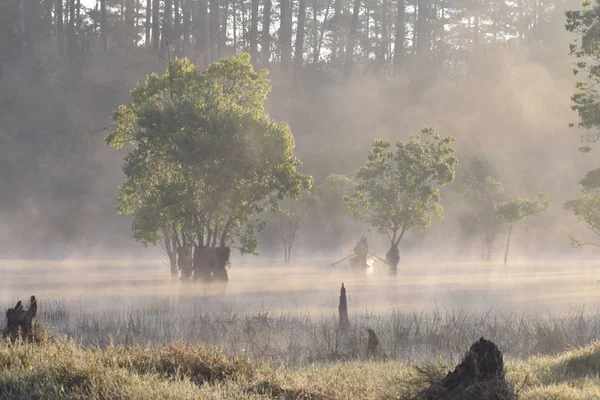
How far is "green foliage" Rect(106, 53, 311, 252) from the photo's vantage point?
45281mm

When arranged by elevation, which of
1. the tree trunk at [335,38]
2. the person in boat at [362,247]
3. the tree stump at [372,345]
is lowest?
the tree stump at [372,345]

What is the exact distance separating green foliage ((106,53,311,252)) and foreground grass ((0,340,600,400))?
2850cm

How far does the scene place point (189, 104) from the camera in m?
45.5

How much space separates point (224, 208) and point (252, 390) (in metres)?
34.1

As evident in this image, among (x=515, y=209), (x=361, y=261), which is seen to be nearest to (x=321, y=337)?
(x=361, y=261)

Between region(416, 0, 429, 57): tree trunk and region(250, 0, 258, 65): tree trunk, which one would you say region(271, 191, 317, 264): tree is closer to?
region(250, 0, 258, 65): tree trunk

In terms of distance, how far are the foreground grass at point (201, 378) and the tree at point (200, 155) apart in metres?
28.5

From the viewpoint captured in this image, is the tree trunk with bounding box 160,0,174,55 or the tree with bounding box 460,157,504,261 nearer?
the tree with bounding box 460,157,504,261

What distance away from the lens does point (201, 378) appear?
49.3ft

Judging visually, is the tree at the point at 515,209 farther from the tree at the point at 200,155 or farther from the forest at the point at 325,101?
the tree at the point at 200,155

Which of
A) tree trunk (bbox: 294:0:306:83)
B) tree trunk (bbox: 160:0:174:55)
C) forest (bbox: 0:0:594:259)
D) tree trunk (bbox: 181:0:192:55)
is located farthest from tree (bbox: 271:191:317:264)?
tree trunk (bbox: 181:0:192:55)

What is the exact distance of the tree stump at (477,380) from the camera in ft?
40.4

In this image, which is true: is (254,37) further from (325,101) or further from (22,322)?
(22,322)

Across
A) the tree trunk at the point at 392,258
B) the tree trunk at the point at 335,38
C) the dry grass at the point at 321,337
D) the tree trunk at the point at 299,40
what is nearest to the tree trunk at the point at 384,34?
the tree trunk at the point at 335,38
